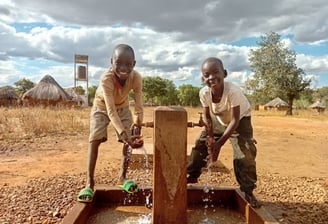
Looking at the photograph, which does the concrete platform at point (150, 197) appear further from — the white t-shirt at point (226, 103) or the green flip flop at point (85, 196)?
the white t-shirt at point (226, 103)

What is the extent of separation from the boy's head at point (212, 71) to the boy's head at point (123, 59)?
562mm

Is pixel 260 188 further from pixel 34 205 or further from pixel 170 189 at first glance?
pixel 34 205

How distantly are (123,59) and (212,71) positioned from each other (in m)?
0.68

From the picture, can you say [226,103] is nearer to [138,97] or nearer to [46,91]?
[138,97]

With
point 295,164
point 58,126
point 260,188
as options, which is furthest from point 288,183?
point 58,126

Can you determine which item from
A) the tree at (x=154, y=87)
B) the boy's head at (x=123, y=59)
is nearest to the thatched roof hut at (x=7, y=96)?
the tree at (x=154, y=87)

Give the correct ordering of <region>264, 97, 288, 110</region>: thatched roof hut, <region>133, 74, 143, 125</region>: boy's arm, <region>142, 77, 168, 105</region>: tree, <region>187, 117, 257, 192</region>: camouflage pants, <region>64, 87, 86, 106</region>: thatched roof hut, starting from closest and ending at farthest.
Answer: <region>187, 117, 257, 192</region>: camouflage pants
<region>133, 74, 143, 125</region>: boy's arm
<region>64, 87, 86, 106</region>: thatched roof hut
<region>264, 97, 288, 110</region>: thatched roof hut
<region>142, 77, 168, 105</region>: tree

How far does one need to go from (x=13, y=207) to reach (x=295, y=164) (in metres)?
4.35

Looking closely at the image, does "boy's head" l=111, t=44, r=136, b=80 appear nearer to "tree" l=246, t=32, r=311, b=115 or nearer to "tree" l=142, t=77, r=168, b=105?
"tree" l=246, t=32, r=311, b=115

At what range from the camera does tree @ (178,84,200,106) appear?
155 feet

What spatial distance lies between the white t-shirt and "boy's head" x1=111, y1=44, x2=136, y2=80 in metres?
0.64

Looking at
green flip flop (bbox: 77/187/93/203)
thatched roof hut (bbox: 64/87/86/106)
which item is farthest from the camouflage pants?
thatched roof hut (bbox: 64/87/86/106)

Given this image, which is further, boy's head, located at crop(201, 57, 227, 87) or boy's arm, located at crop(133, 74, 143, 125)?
boy's arm, located at crop(133, 74, 143, 125)

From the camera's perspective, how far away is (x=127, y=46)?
8.16 ft
